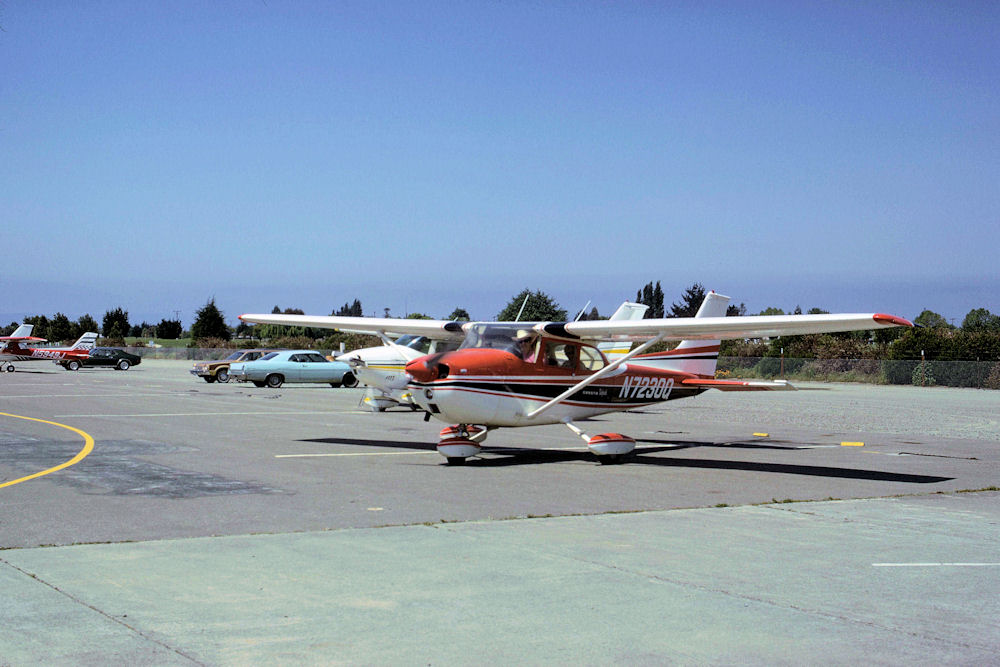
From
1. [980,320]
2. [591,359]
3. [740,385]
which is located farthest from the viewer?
[980,320]

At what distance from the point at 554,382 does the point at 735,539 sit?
Result: 688 centimetres

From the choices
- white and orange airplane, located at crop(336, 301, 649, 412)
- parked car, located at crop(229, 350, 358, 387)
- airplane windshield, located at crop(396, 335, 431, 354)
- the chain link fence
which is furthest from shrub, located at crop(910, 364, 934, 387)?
airplane windshield, located at crop(396, 335, 431, 354)

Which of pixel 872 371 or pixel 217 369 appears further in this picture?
pixel 872 371

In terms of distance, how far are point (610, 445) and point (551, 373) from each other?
1.52 m

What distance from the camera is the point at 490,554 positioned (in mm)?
7324

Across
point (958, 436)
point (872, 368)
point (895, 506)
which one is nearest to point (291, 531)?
point (895, 506)

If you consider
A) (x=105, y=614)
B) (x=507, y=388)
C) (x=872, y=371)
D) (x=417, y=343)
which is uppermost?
(x=417, y=343)

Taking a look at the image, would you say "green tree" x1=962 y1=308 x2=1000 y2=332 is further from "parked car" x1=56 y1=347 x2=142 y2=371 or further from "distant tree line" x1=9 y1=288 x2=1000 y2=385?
"parked car" x1=56 y1=347 x2=142 y2=371

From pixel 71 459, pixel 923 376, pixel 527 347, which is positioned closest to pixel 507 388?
pixel 527 347

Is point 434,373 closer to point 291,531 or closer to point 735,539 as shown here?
point 291,531

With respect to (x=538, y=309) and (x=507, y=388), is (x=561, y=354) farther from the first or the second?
(x=538, y=309)

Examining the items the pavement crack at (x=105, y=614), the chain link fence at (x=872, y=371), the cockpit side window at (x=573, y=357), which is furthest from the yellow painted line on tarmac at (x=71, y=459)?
the chain link fence at (x=872, y=371)

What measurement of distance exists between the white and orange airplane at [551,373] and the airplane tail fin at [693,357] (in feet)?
1.75

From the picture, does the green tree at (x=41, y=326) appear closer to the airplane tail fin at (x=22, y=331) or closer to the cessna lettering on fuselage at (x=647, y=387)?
the airplane tail fin at (x=22, y=331)
